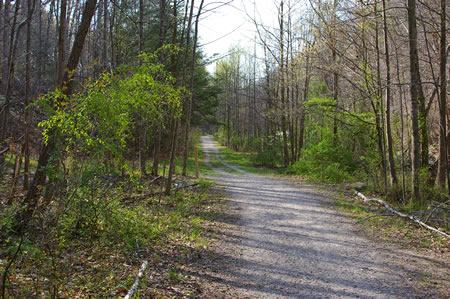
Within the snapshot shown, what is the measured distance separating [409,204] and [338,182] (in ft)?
18.5

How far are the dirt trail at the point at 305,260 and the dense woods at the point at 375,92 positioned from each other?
151 inches

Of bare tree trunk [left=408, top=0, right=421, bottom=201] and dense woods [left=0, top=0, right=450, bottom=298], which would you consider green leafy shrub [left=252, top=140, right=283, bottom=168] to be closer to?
dense woods [left=0, top=0, right=450, bottom=298]

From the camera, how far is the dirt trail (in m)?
4.95

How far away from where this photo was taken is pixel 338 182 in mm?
15414

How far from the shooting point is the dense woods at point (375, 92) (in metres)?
9.80

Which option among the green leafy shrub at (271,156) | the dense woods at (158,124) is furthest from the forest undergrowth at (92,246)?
the green leafy shrub at (271,156)

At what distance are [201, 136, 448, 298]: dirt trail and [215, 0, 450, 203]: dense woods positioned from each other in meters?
3.84

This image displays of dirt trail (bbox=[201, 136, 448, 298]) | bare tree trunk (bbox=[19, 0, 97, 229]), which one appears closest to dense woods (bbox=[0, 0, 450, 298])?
bare tree trunk (bbox=[19, 0, 97, 229])

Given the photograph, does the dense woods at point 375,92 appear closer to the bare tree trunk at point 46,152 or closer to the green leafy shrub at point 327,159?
the green leafy shrub at point 327,159

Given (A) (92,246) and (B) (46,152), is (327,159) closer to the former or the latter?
(A) (92,246)

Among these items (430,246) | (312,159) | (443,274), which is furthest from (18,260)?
(312,159)

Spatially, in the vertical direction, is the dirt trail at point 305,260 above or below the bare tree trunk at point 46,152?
below

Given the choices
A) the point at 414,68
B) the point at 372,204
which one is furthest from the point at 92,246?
the point at 414,68

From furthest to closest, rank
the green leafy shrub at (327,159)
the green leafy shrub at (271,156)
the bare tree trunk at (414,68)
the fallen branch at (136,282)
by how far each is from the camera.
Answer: the green leafy shrub at (271,156)
the green leafy shrub at (327,159)
the bare tree trunk at (414,68)
the fallen branch at (136,282)
